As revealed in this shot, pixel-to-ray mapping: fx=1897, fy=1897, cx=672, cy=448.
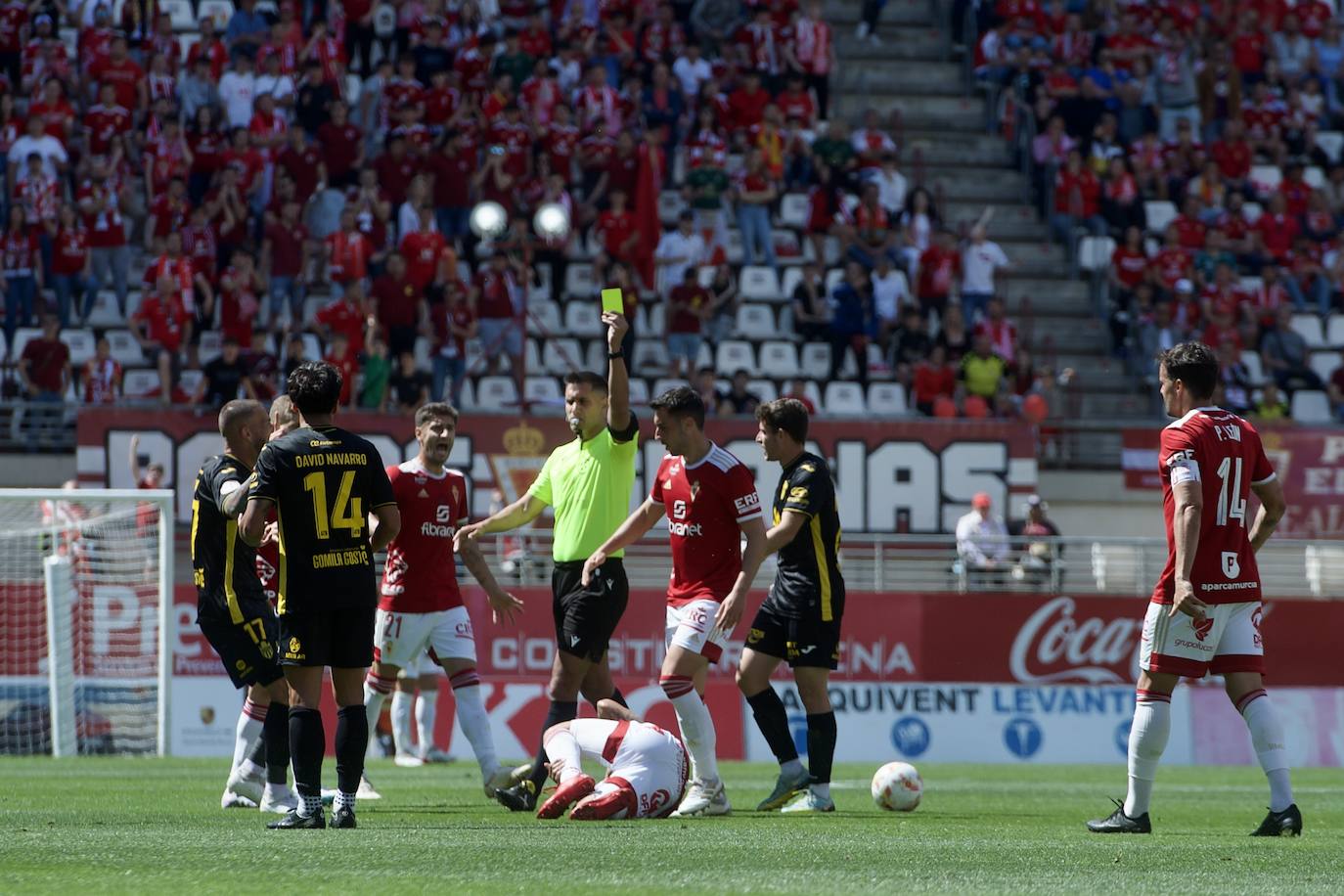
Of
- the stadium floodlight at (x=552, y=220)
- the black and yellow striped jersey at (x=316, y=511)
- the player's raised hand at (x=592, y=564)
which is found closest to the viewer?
the black and yellow striped jersey at (x=316, y=511)

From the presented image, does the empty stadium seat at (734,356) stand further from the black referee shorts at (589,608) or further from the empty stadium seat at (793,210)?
the black referee shorts at (589,608)

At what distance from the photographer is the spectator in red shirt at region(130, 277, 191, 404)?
2306 cm

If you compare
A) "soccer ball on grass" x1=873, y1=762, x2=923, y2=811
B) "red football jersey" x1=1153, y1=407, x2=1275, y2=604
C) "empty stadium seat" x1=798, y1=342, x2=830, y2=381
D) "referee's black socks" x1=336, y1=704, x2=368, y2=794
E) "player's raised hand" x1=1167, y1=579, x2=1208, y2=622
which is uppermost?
"empty stadium seat" x1=798, y1=342, x2=830, y2=381

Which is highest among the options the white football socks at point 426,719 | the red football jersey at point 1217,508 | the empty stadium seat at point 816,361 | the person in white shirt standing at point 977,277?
the person in white shirt standing at point 977,277

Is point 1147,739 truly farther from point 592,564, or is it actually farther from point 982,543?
point 982,543

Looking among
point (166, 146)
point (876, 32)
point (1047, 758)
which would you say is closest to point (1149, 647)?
point (1047, 758)

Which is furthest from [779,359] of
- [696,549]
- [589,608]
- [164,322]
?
[589,608]

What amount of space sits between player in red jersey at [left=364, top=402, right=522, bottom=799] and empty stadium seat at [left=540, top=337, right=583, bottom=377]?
514 inches

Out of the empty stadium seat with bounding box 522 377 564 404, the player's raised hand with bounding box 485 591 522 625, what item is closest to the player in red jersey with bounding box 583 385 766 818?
the player's raised hand with bounding box 485 591 522 625

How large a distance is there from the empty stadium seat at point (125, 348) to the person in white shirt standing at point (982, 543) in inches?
403

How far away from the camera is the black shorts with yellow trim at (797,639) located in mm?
11023

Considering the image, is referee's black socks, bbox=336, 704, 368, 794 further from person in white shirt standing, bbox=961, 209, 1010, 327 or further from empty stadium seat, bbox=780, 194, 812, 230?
empty stadium seat, bbox=780, 194, 812, 230

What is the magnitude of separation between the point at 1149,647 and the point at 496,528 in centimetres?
401

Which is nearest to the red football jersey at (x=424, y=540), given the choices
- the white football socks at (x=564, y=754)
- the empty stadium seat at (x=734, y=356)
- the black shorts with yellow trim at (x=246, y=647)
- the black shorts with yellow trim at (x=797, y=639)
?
the black shorts with yellow trim at (x=246, y=647)
